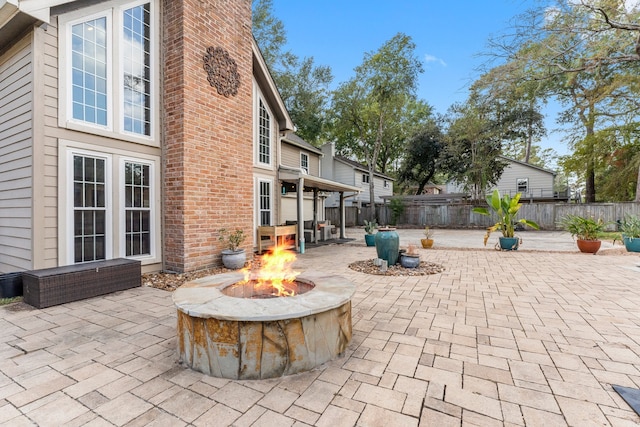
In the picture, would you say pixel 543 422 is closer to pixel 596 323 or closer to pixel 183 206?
pixel 596 323

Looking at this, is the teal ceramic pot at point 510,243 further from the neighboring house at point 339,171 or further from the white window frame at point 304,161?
the neighboring house at point 339,171

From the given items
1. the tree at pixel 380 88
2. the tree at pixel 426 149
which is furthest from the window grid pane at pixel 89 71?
the tree at pixel 426 149

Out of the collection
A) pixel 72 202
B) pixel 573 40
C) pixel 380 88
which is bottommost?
pixel 72 202

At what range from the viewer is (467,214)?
19266mm

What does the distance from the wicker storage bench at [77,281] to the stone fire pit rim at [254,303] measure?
2.26 meters

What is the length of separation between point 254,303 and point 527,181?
88.7 feet

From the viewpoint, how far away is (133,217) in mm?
5395

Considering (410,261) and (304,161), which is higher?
(304,161)

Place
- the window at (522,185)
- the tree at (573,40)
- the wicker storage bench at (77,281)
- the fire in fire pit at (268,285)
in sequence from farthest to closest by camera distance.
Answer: the window at (522,185), the tree at (573,40), the wicker storage bench at (77,281), the fire in fire pit at (268,285)

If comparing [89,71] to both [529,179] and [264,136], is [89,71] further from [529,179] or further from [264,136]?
[529,179]

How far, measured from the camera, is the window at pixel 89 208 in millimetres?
4660

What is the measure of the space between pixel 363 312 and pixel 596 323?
2.58m

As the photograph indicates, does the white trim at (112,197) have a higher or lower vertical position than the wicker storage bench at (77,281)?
higher

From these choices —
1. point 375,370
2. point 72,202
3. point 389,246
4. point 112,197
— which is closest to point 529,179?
point 389,246
